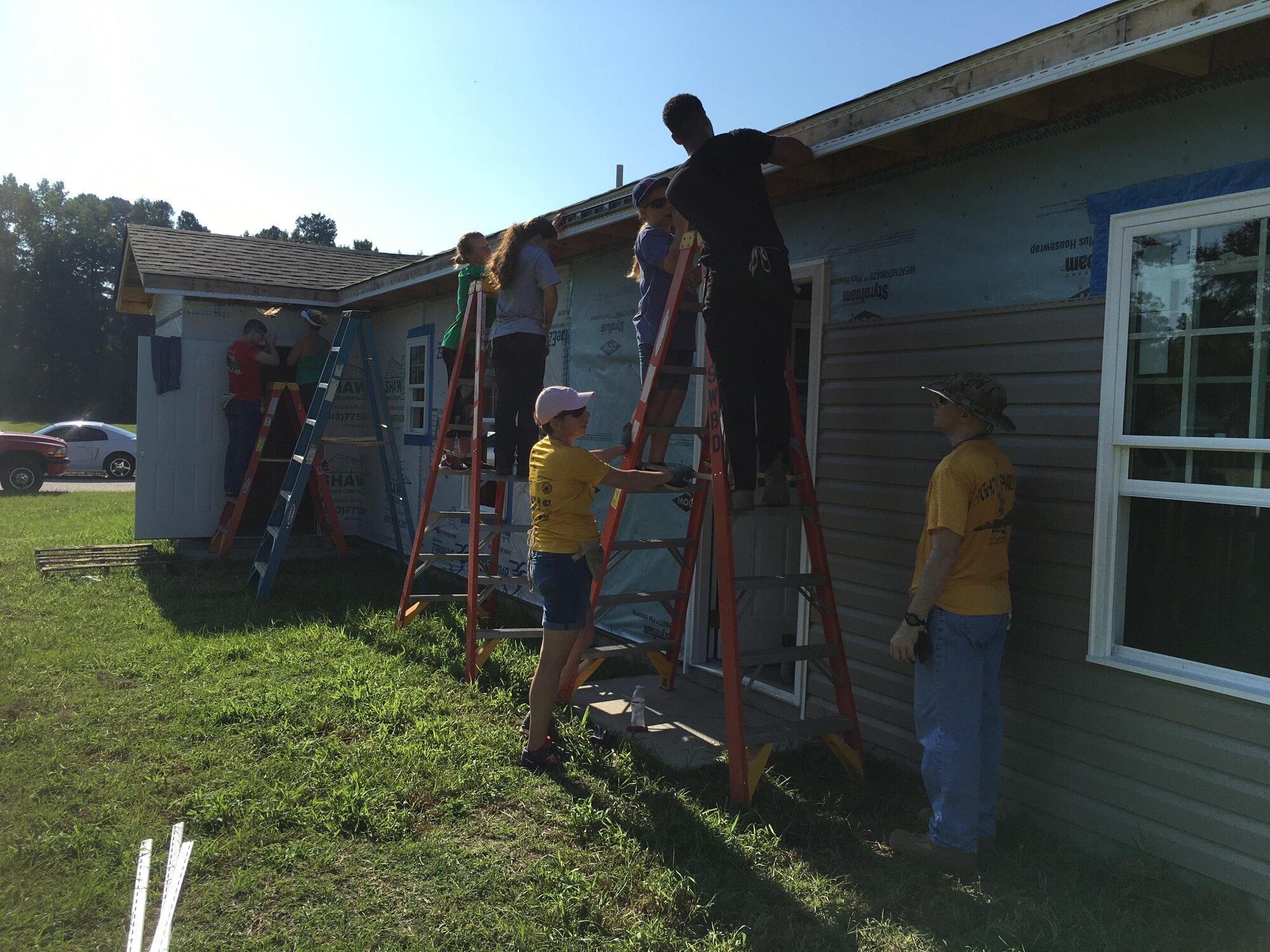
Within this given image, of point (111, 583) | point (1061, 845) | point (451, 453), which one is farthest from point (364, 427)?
point (1061, 845)

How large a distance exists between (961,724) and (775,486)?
3.89 ft

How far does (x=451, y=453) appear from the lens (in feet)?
21.6

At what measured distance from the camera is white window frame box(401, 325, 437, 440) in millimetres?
9883

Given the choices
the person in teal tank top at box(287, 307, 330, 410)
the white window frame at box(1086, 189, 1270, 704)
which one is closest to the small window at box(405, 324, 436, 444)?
the person in teal tank top at box(287, 307, 330, 410)

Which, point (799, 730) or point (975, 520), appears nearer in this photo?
point (975, 520)

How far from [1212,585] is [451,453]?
4.78 metres

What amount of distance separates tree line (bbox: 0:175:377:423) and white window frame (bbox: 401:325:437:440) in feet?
137

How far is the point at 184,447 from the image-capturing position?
10664 millimetres

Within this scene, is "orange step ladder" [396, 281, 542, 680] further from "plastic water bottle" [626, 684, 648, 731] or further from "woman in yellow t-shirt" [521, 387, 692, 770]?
"woman in yellow t-shirt" [521, 387, 692, 770]

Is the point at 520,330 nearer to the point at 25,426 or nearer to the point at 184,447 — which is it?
the point at 184,447

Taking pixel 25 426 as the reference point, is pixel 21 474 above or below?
below

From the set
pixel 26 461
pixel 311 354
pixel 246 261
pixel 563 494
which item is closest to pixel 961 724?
pixel 563 494

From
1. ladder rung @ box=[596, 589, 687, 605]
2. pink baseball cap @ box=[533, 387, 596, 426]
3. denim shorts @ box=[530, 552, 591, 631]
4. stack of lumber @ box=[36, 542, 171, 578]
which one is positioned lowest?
stack of lumber @ box=[36, 542, 171, 578]

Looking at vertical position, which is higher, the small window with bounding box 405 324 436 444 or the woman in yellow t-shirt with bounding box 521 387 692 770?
the small window with bounding box 405 324 436 444
